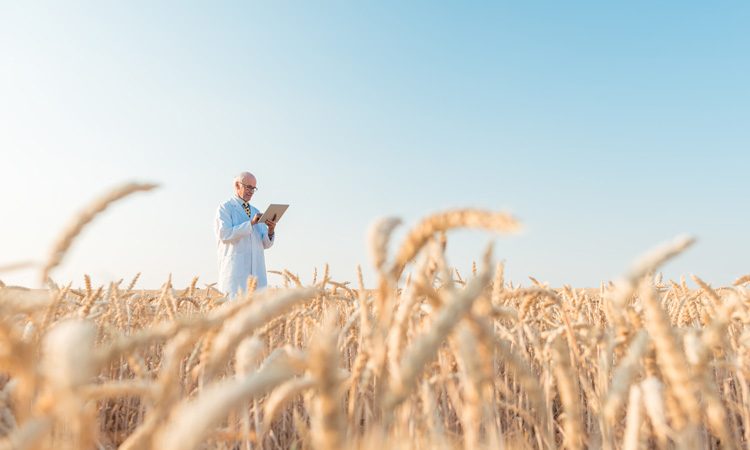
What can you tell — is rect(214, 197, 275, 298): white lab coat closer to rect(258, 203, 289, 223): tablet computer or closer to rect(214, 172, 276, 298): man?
rect(214, 172, 276, 298): man

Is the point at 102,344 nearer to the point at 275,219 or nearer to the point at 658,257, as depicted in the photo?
the point at 658,257

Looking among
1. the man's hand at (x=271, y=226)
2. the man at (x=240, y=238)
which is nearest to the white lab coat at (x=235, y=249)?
the man at (x=240, y=238)

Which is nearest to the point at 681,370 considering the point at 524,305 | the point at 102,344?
the point at 524,305

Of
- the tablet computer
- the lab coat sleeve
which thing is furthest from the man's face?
the tablet computer

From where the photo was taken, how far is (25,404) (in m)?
0.63

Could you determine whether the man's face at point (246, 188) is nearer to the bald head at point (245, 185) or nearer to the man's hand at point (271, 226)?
the bald head at point (245, 185)

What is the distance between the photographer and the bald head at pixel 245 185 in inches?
245

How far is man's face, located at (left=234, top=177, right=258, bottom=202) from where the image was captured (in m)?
6.21

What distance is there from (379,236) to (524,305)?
0.95 metres

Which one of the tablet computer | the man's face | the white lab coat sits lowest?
the white lab coat

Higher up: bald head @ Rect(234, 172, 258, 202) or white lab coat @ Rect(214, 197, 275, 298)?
bald head @ Rect(234, 172, 258, 202)

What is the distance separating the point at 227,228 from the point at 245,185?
0.64 metres

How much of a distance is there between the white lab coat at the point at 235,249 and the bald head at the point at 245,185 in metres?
0.08

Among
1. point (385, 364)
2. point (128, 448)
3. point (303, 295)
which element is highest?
point (303, 295)
